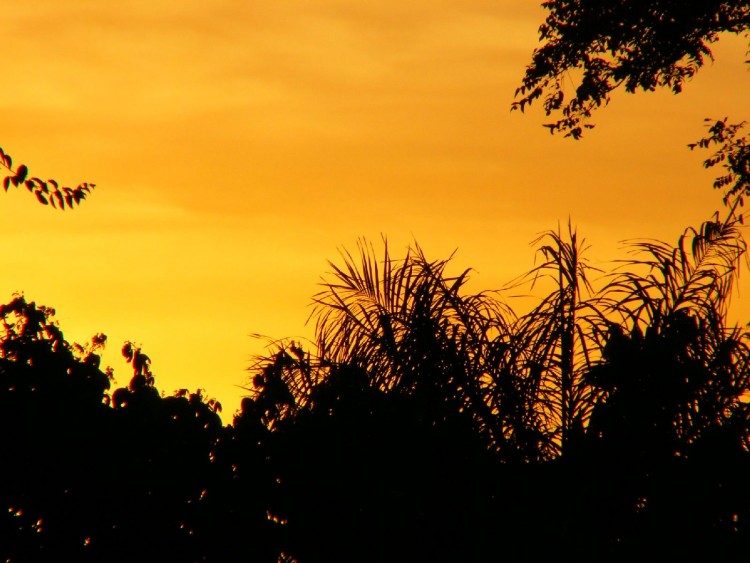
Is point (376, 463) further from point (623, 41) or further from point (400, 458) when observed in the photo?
point (623, 41)

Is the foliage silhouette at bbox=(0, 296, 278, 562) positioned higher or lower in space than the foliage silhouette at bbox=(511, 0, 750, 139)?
lower

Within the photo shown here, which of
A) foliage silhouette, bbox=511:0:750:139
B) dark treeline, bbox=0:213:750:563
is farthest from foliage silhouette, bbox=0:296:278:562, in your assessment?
foliage silhouette, bbox=511:0:750:139

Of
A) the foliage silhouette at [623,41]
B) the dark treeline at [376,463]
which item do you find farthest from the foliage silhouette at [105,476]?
the foliage silhouette at [623,41]

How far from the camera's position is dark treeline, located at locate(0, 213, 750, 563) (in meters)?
7.59

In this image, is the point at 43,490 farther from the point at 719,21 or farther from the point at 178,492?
the point at 719,21

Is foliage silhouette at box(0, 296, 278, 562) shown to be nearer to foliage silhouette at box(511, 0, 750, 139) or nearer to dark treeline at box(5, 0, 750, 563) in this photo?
dark treeline at box(5, 0, 750, 563)

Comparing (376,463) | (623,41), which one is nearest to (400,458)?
(376,463)

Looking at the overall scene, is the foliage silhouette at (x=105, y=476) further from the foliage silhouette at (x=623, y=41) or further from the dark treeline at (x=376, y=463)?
the foliage silhouette at (x=623, y=41)

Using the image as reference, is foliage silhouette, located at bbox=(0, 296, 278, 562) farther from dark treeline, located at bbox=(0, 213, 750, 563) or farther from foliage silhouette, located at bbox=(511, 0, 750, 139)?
foliage silhouette, located at bbox=(511, 0, 750, 139)

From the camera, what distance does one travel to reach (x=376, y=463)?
8.15 meters

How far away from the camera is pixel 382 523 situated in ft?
25.4

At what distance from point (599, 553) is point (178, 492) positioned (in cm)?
311

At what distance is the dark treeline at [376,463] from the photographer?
7594mm

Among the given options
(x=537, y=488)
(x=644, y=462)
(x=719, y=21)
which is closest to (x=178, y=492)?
(x=537, y=488)
